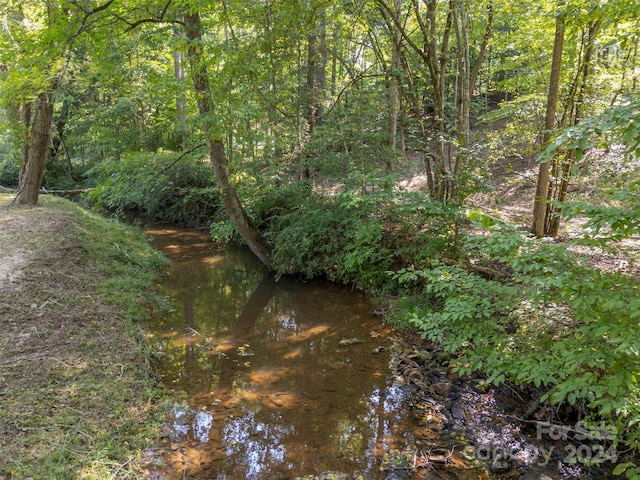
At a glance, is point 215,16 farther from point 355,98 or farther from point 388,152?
point 388,152

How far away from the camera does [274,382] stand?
5.40 metres

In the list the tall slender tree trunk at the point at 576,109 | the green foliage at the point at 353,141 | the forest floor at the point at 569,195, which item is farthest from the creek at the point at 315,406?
the tall slender tree trunk at the point at 576,109

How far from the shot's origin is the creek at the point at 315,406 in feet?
12.7

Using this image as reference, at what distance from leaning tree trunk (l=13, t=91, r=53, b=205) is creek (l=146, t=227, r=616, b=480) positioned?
6.25 meters

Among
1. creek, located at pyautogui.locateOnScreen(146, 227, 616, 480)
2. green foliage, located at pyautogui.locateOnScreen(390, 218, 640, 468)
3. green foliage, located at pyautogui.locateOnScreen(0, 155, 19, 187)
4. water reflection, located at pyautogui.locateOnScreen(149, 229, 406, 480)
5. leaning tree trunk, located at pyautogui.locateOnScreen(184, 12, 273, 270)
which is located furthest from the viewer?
green foliage, located at pyautogui.locateOnScreen(0, 155, 19, 187)

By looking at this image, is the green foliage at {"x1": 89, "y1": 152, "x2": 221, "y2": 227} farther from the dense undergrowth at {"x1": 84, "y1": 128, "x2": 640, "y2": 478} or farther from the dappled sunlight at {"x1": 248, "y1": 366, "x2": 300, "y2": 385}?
the dappled sunlight at {"x1": 248, "y1": 366, "x2": 300, "y2": 385}

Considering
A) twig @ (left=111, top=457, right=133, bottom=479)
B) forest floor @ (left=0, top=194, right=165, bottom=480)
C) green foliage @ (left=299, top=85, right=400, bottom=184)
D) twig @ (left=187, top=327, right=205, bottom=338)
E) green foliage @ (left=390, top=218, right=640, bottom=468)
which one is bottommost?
twig @ (left=111, top=457, right=133, bottom=479)

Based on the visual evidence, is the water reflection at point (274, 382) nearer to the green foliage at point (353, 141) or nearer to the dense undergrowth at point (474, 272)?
the dense undergrowth at point (474, 272)

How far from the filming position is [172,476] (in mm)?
3660

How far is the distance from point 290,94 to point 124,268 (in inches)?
213

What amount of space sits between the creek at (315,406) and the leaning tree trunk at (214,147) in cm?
220

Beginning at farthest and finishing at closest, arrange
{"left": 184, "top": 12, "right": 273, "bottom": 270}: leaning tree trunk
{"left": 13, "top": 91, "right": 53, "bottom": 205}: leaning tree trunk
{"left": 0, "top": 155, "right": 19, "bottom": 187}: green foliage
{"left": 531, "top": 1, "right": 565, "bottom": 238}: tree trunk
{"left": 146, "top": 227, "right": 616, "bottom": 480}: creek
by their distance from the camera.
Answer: {"left": 0, "top": 155, "right": 19, "bottom": 187}: green foliage
{"left": 13, "top": 91, "right": 53, "bottom": 205}: leaning tree trunk
{"left": 531, "top": 1, "right": 565, "bottom": 238}: tree trunk
{"left": 184, "top": 12, "right": 273, "bottom": 270}: leaning tree trunk
{"left": 146, "top": 227, "right": 616, "bottom": 480}: creek

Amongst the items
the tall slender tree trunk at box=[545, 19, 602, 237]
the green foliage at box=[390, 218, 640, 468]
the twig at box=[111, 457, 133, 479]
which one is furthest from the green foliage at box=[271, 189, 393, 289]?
the twig at box=[111, 457, 133, 479]

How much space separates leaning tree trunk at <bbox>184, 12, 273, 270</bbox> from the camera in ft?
21.2
